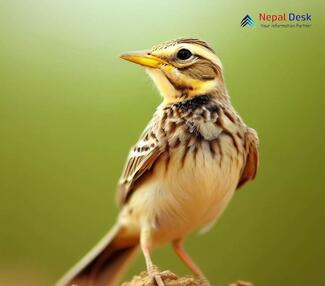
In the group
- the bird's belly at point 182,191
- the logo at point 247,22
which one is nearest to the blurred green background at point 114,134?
the logo at point 247,22

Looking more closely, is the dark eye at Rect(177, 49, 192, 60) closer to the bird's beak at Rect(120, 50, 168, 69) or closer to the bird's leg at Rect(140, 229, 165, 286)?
the bird's beak at Rect(120, 50, 168, 69)

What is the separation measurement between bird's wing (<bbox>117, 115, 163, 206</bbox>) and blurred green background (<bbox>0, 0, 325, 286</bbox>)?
48 mm

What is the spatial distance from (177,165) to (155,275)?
1.49 feet

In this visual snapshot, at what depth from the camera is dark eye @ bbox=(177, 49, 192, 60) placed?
6.68 feet

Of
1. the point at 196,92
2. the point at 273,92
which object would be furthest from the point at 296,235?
the point at 196,92

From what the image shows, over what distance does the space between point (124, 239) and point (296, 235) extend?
2.52 feet

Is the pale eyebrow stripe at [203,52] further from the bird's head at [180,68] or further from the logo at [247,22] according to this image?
the logo at [247,22]

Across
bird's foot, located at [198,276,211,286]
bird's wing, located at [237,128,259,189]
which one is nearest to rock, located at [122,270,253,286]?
bird's foot, located at [198,276,211,286]

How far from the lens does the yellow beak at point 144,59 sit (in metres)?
2.04

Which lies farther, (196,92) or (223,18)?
(223,18)

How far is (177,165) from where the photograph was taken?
6.45 ft

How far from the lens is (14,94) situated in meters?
2.12

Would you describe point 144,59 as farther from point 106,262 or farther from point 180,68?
point 106,262

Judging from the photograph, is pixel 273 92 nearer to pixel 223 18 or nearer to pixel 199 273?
pixel 223 18
